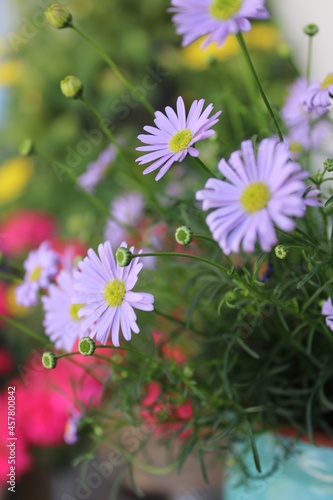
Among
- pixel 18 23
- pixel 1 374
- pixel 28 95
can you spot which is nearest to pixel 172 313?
pixel 1 374

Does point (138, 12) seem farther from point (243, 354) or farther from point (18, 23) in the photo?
point (243, 354)

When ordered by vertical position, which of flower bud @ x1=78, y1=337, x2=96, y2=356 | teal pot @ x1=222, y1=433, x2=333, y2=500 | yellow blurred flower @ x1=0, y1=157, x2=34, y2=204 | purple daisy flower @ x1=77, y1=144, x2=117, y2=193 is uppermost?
yellow blurred flower @ x1=0, y1=157, x2=34, y2=204

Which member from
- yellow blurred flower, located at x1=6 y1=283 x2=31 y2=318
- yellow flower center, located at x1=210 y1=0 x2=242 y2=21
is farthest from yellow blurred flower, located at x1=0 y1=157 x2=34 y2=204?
yellow flower center, located at x1=210 y1=0 x2=242 y2=21

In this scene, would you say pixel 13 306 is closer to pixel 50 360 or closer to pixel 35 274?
pixel 35 274

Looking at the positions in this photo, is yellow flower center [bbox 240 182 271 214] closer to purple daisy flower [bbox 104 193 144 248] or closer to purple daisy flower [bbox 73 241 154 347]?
purple daisy flower [bbox 73 241 154 347]

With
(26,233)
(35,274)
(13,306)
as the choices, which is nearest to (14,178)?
(26,233)
